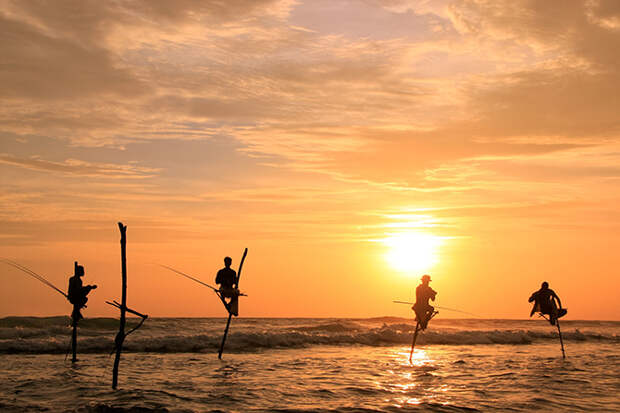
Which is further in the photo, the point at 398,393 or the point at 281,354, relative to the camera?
the point at 281,354

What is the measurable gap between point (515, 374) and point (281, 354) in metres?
12.0

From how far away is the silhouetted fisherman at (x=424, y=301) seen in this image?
2400cm

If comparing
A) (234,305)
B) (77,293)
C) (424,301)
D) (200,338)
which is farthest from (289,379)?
(200,338)

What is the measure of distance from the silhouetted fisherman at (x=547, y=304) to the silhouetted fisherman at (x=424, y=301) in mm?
5172

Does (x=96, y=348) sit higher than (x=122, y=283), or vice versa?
(x=122, y=283)

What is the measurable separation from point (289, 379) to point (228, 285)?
5.39 meters

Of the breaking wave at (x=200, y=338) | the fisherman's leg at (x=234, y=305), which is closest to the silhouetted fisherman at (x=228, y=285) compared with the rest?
the fisherman's leg at (x=234, y=305)

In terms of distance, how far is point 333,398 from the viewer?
14789 mm

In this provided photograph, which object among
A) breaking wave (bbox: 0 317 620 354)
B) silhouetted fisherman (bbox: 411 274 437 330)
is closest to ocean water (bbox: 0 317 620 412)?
breaking wave (bbox: 0 317 620 354)

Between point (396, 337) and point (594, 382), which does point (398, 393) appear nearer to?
point (594, 382)

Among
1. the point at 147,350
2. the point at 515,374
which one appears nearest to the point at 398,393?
the point at 515,374

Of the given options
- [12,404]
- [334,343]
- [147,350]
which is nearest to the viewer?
[12,404]

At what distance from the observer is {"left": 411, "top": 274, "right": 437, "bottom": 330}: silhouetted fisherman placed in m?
24.0

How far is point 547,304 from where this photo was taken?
25.7 m
